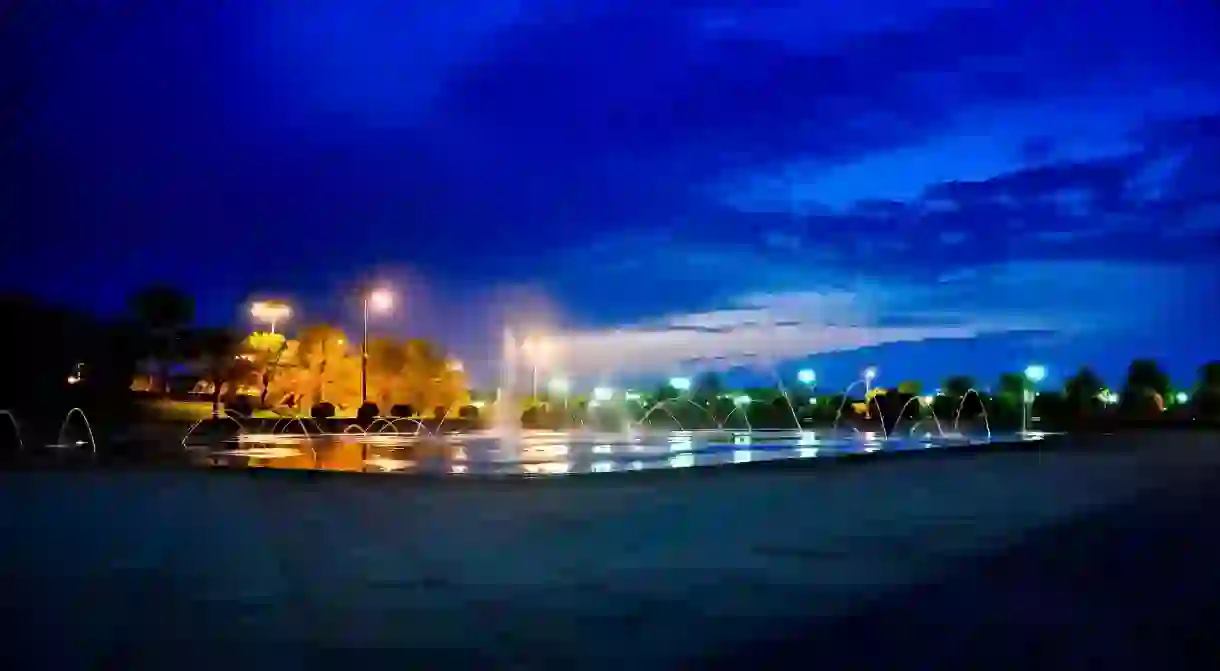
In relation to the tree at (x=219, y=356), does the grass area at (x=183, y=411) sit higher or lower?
lower

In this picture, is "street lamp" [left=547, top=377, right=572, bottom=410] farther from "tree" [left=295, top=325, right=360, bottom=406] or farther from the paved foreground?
the paved foreground

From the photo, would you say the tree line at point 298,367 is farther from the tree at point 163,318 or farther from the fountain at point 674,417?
the fountain at point 674,417

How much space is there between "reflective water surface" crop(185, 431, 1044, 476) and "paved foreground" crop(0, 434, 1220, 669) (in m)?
4.47

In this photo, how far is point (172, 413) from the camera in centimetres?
7162

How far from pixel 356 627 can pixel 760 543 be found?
17.3ft

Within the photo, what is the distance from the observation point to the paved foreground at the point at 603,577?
279 inches

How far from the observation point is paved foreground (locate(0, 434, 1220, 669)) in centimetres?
708

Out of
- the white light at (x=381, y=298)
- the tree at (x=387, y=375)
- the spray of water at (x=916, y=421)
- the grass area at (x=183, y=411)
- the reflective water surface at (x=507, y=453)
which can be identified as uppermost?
the white light at (x=381, y=298)

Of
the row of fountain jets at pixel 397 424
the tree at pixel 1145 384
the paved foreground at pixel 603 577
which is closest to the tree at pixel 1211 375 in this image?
the tree at pixel 1145 384

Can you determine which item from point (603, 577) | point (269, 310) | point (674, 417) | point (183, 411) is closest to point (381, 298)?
point (674, 417)

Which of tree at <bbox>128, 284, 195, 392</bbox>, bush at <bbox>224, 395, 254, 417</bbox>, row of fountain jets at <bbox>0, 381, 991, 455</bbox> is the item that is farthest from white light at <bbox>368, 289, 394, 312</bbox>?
tree at <bbox>128, 284, 195, 392</bbox>

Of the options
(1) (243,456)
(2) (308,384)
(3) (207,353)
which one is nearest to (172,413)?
(2) (308,384)

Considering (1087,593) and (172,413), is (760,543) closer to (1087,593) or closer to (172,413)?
(1087,593)

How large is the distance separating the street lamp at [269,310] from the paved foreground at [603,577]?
222ft
